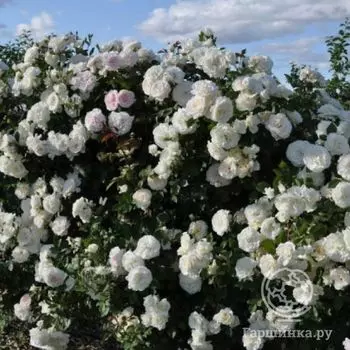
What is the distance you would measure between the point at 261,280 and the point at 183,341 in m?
0.57

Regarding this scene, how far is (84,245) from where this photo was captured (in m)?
3.66

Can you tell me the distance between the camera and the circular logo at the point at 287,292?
3051 millimetres

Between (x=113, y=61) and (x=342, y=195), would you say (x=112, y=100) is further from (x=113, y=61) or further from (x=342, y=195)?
(x=342, y=195)

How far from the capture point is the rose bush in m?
3.17

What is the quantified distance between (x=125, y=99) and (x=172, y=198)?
55 cm

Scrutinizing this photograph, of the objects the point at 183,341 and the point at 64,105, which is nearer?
the point at 183,341

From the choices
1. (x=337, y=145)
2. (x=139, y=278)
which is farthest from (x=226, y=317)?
(x=337, y=145)

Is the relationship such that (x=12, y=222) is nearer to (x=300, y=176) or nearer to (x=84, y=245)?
(x=84, y=245)

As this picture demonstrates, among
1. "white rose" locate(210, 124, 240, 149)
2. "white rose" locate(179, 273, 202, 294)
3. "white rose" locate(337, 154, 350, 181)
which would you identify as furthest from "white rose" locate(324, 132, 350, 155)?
"white rose" locate(179, 273, 202, 294)

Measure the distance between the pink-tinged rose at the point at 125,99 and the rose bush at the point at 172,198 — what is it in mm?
11

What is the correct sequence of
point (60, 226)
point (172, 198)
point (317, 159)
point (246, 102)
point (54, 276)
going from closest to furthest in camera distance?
point (317, 159) < point (246, 102) < point (172, 198) < point (54, 276) < point (60, 226)

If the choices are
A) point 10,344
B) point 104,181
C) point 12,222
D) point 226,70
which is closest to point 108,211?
point 104,181

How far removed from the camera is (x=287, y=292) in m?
3.19

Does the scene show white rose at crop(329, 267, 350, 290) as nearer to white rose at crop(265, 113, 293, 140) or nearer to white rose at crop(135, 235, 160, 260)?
white rose at crop(265, 113, 293, 140)
